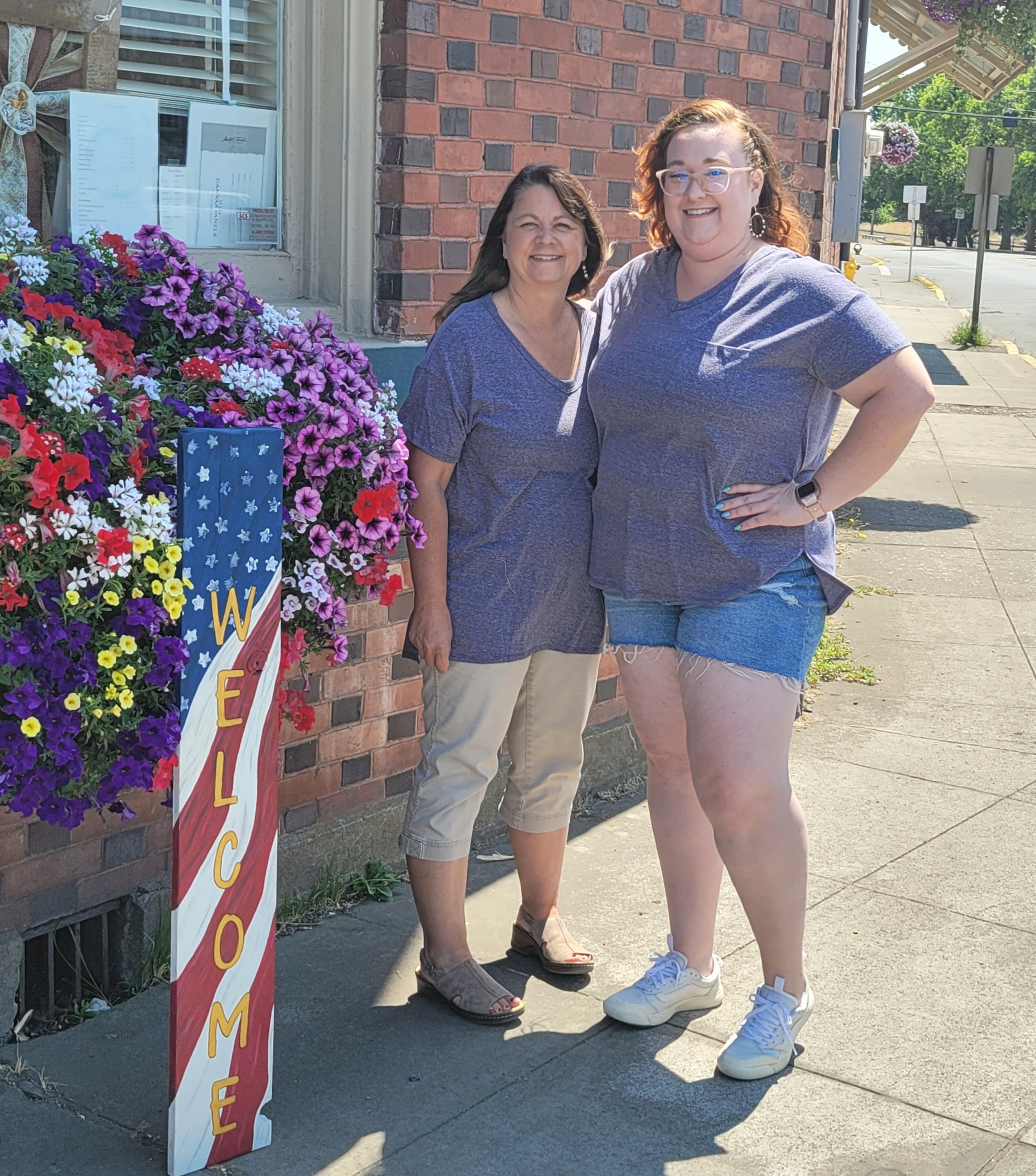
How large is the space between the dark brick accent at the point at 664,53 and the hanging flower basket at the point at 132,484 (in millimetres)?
2133

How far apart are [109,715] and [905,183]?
107102mm

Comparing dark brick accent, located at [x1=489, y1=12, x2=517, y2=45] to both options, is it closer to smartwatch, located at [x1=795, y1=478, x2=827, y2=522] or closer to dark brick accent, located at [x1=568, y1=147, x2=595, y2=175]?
dark brick accent, located at [x1=568, y1=147, x2=595, y2=175]

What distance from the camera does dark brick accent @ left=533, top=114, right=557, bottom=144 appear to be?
4.23 metres

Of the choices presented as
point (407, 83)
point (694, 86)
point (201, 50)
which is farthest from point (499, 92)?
point (694, 86)

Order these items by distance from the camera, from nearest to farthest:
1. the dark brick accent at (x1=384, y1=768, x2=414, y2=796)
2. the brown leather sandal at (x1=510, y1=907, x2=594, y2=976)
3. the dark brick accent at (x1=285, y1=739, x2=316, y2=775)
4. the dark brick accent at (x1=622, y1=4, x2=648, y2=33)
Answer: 1. the brown leather sandal at (x1=510, y1=907, x2=594, y2=976)
2. the dark brick accent at (x1=285, y1=739, x2=316, y2=775)
3. the dark brick accent at (x1=384, y1=768, x2=414, y2=796)
4. the dark brick accent at (x1=622, y1=4, x2=648, y2=33)

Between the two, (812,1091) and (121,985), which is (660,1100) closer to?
(812,1091)

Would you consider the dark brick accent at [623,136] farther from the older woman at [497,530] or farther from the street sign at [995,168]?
the street sign at [995,168]

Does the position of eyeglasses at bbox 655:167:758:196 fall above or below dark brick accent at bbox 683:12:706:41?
below

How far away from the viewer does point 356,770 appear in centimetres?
403

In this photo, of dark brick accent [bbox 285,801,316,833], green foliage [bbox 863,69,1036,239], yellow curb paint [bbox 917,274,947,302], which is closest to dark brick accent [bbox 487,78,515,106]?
dark brick accent [bbox 285,801,316,833]

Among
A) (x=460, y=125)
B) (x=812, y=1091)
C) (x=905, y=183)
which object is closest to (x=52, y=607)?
(x=812, y=1091)

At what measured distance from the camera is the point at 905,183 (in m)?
102

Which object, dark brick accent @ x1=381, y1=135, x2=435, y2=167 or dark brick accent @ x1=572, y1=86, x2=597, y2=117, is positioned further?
dark brick accent @ x1=572, y1=86, x2=597, y2=117

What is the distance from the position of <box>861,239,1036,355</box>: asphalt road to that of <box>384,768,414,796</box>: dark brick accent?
1998cm
